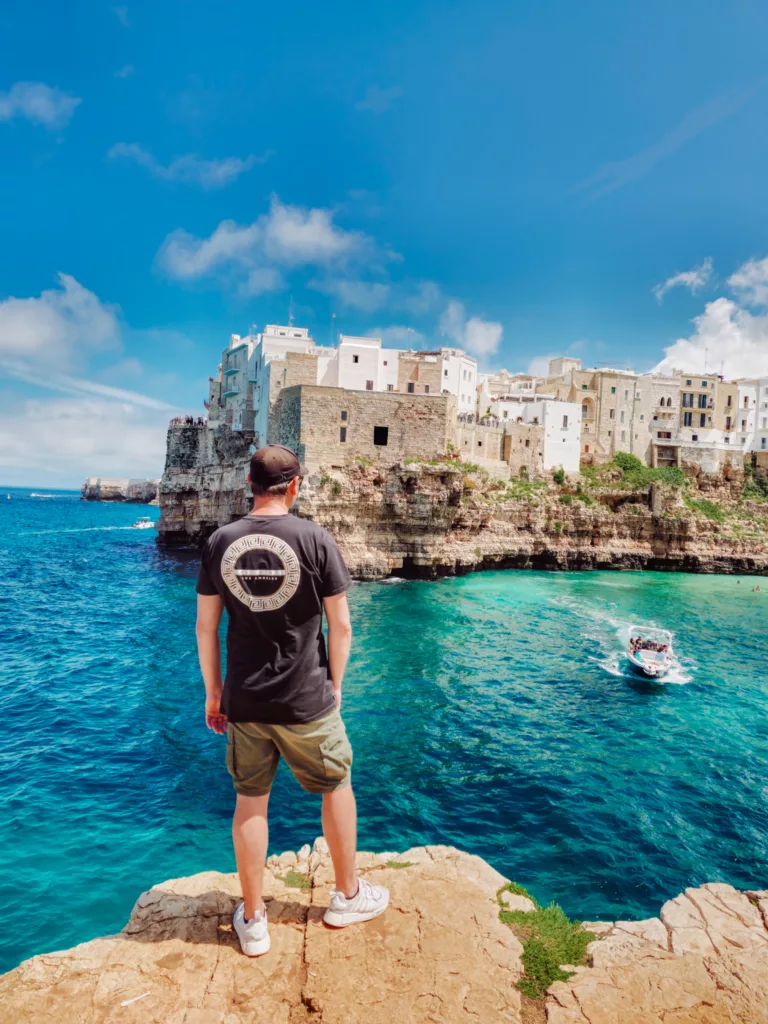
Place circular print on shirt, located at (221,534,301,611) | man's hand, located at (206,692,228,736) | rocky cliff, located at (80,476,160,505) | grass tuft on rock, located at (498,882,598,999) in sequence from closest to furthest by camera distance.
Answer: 1. circular print on shirt, located at (221,534,301,611)
2. grass tuft on rock, located at (498,882,598,999)
3. man's hand, located at (206,692,228,736)
4. rocky cliff, located at (80,476,160,505)

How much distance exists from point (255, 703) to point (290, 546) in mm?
1086


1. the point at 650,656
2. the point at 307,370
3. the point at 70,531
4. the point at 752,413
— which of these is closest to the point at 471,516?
the point at 307,370

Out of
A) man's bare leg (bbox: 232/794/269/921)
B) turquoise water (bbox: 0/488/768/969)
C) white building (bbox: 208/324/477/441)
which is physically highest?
white building (bbox: 208/324/477/441)

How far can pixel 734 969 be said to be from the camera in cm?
405

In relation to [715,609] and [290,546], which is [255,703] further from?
[715,609]

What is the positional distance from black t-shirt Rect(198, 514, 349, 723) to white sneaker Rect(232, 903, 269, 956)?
1357mm

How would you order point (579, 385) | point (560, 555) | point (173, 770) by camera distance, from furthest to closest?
point (579, 385) → point (560, 555) → point (173, 770)

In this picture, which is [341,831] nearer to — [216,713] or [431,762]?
[216,713]

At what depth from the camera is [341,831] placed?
4051 millimetres

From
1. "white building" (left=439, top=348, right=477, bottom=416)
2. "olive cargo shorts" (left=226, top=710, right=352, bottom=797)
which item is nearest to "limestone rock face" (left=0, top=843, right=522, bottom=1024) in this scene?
"olive cargo shorts" (left=226, top=710, right=352, bottom=797)

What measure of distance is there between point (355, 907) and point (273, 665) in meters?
1.93

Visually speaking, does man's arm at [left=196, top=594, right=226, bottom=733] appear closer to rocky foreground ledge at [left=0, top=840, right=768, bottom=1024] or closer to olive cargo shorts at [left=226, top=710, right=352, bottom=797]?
olive cargo shorts at [left=226, top=710, right=352, bottom=797]

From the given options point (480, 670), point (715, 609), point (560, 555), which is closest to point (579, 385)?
point (560, 555)

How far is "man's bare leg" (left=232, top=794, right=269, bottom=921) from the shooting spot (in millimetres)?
3863
